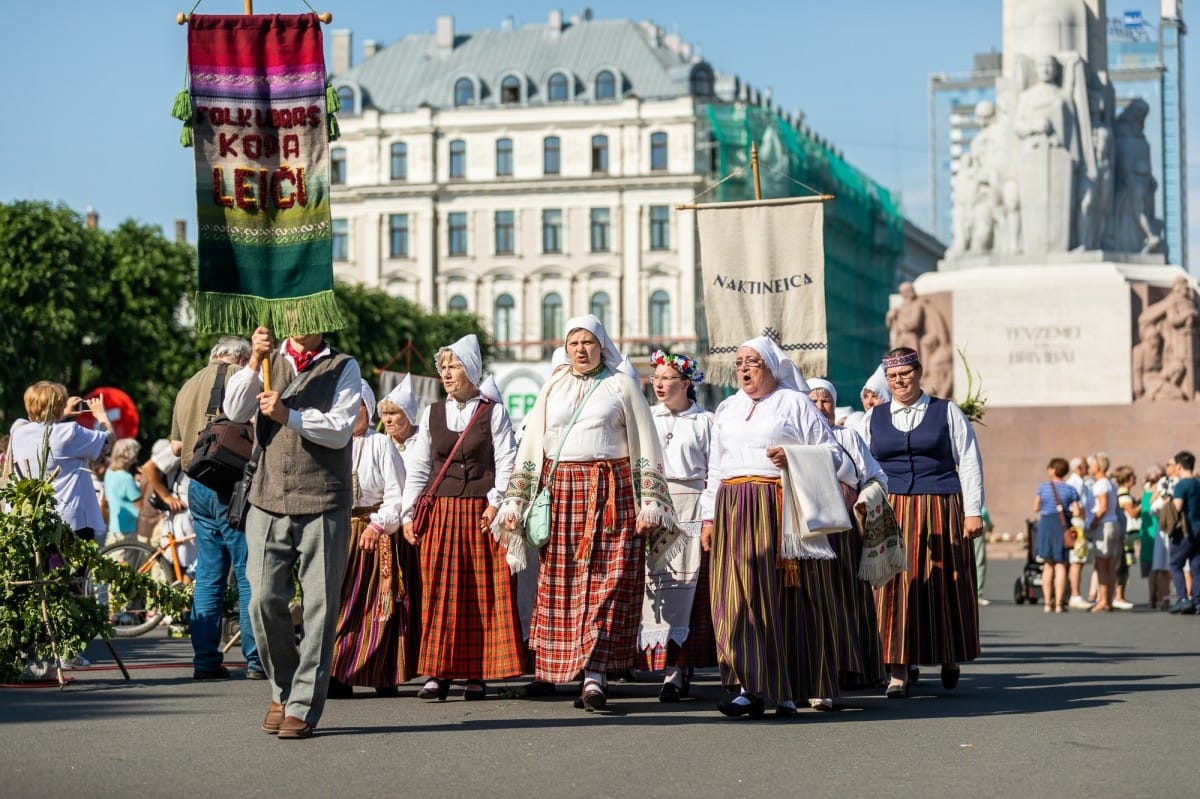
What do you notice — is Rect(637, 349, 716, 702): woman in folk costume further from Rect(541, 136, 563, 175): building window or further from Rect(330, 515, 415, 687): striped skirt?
Rect(541, 136, 563, 175): building window

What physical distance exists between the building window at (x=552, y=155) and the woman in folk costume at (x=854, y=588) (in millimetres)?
79385

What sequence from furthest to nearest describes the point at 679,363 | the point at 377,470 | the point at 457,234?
the point at 457,234, the point at 679,363, the point at 377,470

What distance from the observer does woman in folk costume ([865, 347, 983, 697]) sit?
12.4m

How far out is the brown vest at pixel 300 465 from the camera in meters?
9.70

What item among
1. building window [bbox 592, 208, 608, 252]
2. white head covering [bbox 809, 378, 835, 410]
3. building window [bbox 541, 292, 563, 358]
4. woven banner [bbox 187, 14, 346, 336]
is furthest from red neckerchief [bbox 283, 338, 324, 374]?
building window [bbox 541, 292, 563, 358]

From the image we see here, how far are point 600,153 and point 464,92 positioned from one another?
6725mm

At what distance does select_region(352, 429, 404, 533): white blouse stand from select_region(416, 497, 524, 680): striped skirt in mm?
542

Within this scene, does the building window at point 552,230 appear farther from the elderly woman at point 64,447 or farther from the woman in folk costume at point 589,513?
the woman in folk costume at point 589,513

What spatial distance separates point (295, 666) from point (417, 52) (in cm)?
8748

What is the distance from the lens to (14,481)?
507 inches

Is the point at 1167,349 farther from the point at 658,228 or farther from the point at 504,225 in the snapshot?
the point at 504,225

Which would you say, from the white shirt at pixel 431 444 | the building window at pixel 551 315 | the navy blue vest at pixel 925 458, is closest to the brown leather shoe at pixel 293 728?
the white shirt at pixel 431 444

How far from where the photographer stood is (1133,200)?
35.9 meters

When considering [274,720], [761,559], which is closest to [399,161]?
[761,559]
